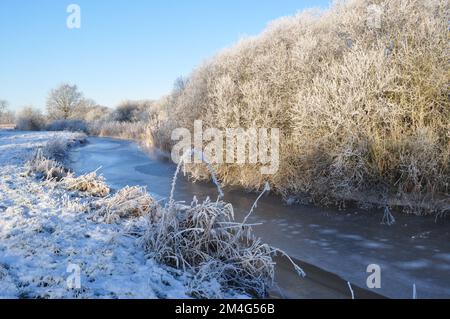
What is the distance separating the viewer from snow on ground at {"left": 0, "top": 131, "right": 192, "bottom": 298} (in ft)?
12.2

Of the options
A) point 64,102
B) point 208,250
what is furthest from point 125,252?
point 64,102

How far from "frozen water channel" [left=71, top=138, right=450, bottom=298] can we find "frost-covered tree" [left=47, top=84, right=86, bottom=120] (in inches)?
1635

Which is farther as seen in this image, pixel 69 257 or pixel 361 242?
pixel 361 242

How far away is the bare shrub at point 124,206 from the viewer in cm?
612

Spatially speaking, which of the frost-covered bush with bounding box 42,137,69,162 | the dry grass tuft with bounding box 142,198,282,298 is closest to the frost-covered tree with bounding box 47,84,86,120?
the frost-covered bush with bounding box 42,137,69,162

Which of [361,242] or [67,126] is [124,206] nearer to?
[361,242]

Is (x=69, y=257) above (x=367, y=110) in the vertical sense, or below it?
below

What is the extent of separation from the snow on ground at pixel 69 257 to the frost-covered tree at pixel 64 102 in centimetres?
4458

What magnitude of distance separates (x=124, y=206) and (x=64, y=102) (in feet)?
153

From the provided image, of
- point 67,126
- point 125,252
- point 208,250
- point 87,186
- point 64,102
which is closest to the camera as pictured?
point 125,252

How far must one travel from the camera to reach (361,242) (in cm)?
650

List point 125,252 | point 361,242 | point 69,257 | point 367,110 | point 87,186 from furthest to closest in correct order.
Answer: point 367,110 < point 87,186 < point 361,242 < point 125,252 < point 69,257

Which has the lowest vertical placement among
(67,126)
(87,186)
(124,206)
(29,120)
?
(124,206)

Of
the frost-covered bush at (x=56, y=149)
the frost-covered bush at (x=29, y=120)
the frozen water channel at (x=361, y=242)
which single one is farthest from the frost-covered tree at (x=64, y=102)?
the frozen water channel at (x=361, y=242)
